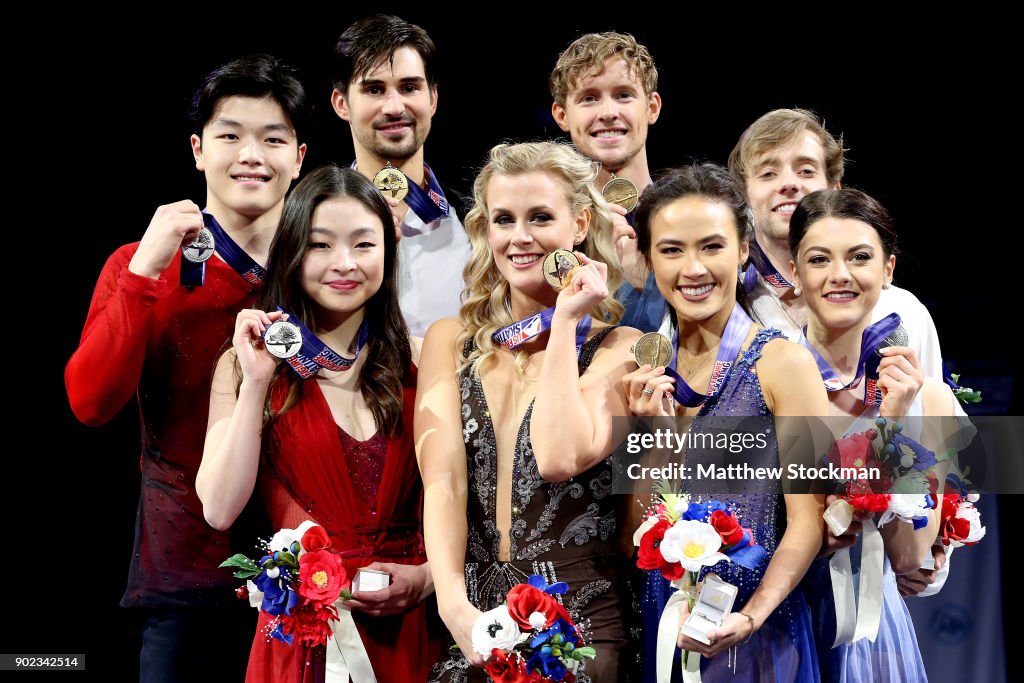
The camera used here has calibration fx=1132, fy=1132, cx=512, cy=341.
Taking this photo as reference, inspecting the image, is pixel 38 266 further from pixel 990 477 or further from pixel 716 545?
pixel 990 477

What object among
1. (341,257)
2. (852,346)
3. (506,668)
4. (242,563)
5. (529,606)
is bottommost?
(506,668)

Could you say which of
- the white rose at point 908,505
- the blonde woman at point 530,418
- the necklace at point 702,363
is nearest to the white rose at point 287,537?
the blonde woman at point 530,418

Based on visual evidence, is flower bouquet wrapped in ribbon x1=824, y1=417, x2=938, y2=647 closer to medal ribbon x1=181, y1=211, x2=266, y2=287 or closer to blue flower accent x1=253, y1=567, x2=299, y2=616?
blue flower accent x1=253, y1=567, x2=299, y2=616

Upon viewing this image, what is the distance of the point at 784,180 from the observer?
3824 millimetres

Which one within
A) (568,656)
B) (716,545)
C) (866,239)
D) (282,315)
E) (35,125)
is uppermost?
(35,125)

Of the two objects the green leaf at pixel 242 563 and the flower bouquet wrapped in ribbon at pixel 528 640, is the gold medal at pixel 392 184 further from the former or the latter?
the flower bouquet wrapped in ribbon at pixel 528 640

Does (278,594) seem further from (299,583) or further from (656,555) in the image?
(656,555)

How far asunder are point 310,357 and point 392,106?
1220mm

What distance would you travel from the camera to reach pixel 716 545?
272cm

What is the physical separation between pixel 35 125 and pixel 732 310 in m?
2.79

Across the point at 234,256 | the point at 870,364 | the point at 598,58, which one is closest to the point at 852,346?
the point at 870,364

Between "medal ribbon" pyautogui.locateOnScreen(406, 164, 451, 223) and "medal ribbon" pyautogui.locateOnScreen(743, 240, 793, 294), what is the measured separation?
1246mm

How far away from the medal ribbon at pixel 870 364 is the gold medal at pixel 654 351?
47 cm

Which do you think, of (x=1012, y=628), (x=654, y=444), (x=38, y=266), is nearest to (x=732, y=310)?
(x=654, y=444)
